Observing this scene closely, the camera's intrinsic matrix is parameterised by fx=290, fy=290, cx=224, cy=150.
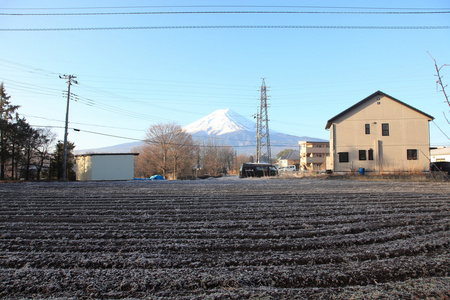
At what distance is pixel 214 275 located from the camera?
2.22m

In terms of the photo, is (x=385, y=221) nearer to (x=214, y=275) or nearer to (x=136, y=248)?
(x=214, y=275)

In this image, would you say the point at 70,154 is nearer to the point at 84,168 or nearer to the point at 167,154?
the point at 84,168

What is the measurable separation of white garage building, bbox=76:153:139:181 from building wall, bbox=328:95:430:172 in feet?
66.3

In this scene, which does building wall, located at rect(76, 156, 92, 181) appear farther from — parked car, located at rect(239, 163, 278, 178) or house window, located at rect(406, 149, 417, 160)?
house window, located at rect(406, 149, 417, 160)

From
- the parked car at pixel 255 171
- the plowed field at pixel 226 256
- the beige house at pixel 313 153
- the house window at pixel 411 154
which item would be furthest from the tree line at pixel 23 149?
the beige house at pixel 313 153

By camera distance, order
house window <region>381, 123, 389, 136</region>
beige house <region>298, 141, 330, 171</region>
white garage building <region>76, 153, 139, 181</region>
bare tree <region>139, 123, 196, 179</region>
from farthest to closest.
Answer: beige house <region>298, 141, 330, 171</region>
bare tree <region>139, 123, 196, 179</region>
white garage building <region>76, 153, 139, 181</region>
house window <region>381, 123, 389, 136</region>

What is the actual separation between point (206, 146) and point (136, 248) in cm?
6935

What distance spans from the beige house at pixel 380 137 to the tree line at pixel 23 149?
95.6 feet

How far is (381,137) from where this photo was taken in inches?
983

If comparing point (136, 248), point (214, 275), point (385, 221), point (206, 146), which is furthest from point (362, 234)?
point (206, 146)

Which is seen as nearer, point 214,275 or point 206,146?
point 214,275

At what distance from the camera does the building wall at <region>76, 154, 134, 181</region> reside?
29.4 m

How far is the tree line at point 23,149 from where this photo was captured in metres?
26.8

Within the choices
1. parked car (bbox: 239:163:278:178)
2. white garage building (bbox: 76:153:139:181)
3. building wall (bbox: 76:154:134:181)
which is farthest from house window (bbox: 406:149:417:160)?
building wall (bbox: 76:154:134:181)
